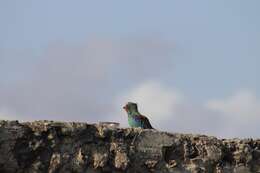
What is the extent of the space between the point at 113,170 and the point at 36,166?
53.1 inches

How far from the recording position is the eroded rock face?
45.9 feet

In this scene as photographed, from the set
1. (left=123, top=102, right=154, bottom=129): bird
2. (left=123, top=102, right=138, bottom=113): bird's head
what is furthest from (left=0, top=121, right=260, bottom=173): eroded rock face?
(left=123, top=102, right=138, bottom=113): bird's head

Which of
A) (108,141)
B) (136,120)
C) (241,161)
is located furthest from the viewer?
(136,120)

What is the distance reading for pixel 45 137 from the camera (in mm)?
14219

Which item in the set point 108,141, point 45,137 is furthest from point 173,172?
point 45,137

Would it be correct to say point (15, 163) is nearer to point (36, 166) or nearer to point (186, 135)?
point (36, 166)

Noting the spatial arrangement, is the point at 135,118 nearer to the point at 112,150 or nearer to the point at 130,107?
the point at 130,107

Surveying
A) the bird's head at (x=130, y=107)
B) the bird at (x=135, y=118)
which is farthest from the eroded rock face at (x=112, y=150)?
the bird's head at (x=130, y=107)

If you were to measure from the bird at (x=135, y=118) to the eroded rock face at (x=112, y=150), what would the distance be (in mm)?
2124

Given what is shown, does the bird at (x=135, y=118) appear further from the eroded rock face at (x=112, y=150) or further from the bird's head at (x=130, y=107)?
the eroded rock face at (x=112, y=150)

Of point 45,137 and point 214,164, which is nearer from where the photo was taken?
point 45,137

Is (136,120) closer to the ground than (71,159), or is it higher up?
higher up

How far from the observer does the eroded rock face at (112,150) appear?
14.0m

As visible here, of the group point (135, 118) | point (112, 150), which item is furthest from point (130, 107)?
point (112, 150)
